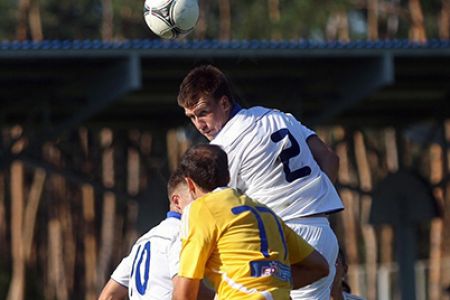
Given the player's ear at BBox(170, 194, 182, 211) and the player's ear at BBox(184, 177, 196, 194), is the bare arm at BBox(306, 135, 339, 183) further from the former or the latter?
the player's ear at BBox(184, 177, 196, 194)

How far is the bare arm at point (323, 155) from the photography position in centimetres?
852

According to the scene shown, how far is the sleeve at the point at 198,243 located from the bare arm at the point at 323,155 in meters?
1.73

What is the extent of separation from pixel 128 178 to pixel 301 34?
25.2 ft

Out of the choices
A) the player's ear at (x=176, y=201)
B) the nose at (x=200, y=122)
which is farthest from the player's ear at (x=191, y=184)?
the nose at (x=200, y=122)

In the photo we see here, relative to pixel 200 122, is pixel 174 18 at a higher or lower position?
higher

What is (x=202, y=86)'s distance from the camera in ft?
26.6

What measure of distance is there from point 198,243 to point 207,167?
0.40 meters

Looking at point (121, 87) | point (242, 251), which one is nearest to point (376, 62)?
point (121, 87)

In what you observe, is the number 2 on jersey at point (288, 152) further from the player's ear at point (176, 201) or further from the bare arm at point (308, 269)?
the bare arm at point (308, 269)

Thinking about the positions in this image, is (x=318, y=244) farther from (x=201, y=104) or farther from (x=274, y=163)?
(x=201, y=104)

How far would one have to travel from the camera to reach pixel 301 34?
4000 cm

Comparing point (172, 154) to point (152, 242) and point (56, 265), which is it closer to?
point (56, 265)

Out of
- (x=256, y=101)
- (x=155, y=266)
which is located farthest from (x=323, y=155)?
(x=256, y=101)

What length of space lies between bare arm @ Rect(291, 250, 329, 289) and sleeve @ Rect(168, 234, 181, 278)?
651mm
